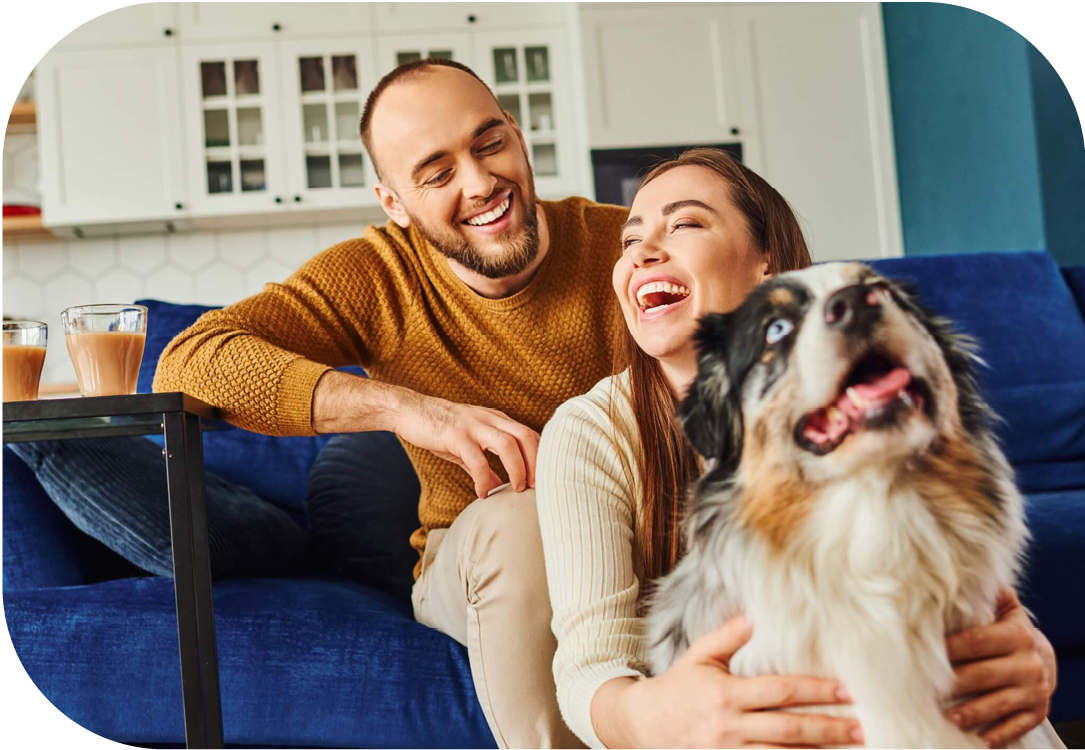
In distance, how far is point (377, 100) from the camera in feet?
5.73

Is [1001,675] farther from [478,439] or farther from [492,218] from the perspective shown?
[492,218]

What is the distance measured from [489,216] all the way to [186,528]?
802mm

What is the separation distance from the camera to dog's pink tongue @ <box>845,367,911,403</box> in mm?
659

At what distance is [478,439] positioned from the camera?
1171 millimetres

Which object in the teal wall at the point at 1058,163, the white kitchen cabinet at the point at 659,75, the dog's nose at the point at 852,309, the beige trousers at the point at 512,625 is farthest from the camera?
the white kitchen cabinet at the point at 659,75

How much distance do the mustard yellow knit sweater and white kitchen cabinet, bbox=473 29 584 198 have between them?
287 cm

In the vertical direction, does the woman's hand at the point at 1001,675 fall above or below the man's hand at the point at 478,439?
below

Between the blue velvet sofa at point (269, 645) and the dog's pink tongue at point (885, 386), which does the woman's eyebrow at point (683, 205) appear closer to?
the dog's pink tongue at point (885, 386)

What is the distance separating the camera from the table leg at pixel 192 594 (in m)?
1.10

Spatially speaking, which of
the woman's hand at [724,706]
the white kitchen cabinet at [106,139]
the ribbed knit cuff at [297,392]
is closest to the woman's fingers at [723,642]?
the woman's hand at [724,706]

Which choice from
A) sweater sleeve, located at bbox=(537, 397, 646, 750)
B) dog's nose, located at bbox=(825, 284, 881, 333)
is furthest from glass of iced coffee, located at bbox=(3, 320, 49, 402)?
dog's nose, located at bbox=(825, 284, 881, 333)

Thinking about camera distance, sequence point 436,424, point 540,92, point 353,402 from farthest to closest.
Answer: point 540,92
point 353,402
point 436,424

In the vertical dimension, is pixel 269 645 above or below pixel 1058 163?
below

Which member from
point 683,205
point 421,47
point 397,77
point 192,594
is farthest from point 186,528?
point 421,47
